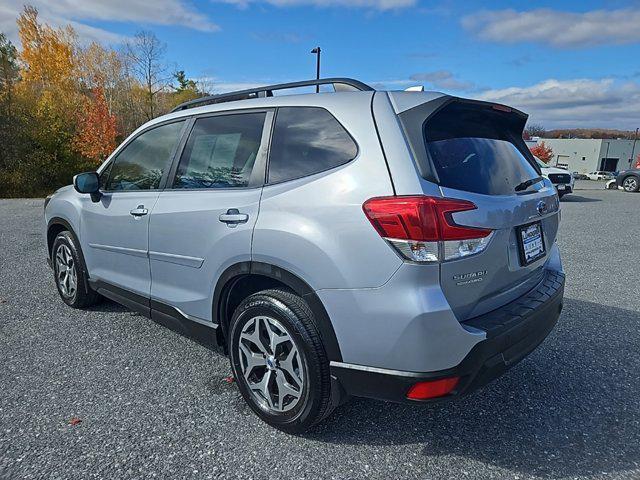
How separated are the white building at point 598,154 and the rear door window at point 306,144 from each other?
275 feet

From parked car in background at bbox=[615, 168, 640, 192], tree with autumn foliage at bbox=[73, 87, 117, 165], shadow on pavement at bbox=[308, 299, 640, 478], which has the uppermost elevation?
tree with autumn foliage at bbox=[73, 87, 117, 165]

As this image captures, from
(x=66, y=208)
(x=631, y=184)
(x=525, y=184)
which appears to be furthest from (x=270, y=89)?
(x=631, y=184)

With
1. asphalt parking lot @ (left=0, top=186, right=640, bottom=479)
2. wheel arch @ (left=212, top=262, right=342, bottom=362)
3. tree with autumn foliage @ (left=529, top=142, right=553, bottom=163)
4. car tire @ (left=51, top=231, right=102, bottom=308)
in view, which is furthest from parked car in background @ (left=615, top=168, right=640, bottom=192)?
car tire @ (left=51, top=231, right=102, bottom=308)

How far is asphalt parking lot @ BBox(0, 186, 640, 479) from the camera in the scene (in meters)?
2.14

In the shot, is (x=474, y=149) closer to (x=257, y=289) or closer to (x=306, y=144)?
(x=306, y=144)

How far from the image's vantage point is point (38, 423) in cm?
245

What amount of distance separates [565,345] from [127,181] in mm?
3897

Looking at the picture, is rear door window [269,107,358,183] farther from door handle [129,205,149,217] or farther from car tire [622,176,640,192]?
car tire [622,176,640,192]

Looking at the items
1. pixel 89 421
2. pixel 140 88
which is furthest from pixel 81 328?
pixel 140 88

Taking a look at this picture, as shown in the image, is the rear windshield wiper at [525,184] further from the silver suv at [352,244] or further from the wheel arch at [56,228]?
the wheel arch at [56,228]

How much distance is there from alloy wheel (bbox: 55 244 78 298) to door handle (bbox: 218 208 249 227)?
238 centimetres

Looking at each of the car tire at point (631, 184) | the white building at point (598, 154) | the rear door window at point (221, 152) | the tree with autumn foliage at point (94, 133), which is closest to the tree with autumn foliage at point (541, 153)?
the car tire at point (631, 184)

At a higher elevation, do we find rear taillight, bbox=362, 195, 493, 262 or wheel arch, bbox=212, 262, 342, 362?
rear taillight, bbox=362, 195, 493, 262

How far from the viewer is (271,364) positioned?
2400mm
